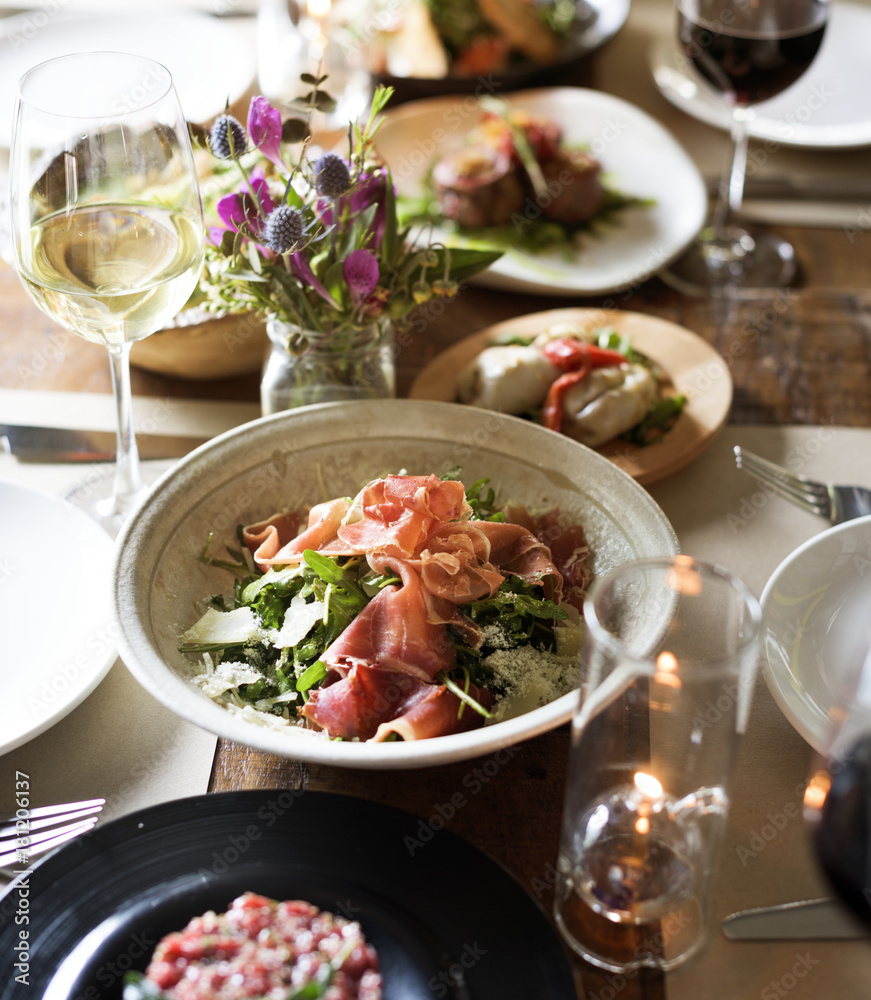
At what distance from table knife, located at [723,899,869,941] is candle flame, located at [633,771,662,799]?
0.12m

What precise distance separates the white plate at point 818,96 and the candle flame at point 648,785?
5.69 ft

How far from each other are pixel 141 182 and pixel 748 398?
1.02 m

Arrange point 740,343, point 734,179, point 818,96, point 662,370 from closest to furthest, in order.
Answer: point 662,370
point 740,343
point 734,179
point 818,96

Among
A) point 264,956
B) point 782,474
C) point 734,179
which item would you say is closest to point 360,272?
point 782,474

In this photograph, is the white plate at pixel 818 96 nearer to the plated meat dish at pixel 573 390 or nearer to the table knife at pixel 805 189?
the table knife at pixel 805 189

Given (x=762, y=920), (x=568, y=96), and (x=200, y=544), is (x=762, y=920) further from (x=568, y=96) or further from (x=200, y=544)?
(x=568, y=96)

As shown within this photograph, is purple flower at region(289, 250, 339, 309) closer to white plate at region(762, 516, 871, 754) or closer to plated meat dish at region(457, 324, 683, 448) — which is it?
plated meat dish at region(457, 324, 683, 448)

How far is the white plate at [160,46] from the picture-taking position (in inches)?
81.1

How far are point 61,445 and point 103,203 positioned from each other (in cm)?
47

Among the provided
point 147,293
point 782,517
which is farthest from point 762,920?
point 147,293

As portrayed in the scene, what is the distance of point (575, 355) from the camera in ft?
4.83
